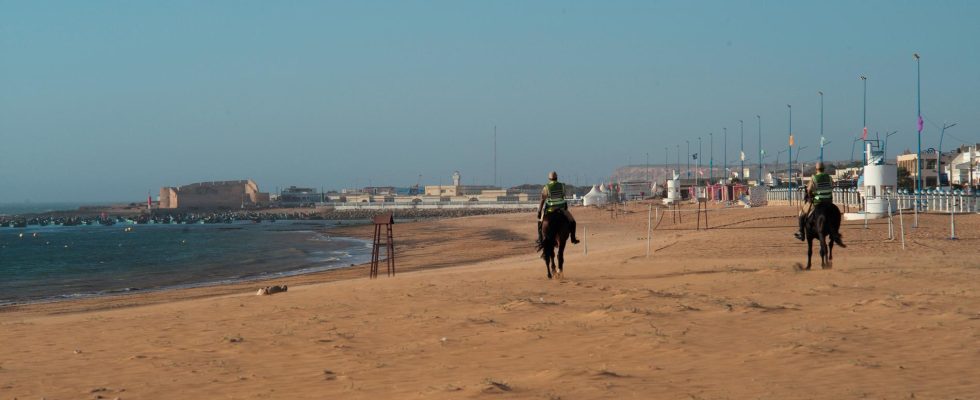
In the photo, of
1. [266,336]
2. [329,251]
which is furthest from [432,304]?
[329,251]

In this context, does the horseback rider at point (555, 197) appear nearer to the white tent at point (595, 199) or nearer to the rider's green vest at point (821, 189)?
the rider's green vest at point (821, 189)

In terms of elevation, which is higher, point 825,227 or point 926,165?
point 926,165

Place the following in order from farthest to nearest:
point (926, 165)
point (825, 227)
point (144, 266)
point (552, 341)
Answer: point (926, 165)
point (144, 266)
point (825, 227)
point (552, 341)

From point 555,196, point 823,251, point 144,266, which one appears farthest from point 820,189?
point 144,266

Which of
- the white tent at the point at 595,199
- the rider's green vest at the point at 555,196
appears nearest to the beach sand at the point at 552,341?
the rider's green vest at the point at 555,196

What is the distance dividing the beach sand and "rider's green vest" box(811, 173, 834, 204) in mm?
1308

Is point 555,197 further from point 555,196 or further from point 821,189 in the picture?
point 821,189

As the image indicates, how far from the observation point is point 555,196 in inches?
683

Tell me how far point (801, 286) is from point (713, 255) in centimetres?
902

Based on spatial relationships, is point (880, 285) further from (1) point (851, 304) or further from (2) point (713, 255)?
(2) point (713, 255)

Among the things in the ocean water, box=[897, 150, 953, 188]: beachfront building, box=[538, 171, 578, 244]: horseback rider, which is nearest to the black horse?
box=[538, 171, 578, 244]: horseback rider

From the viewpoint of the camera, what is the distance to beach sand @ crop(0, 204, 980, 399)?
8070mm

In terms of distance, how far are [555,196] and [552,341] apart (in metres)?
7.27

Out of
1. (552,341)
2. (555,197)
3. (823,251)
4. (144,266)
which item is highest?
(555,197)
